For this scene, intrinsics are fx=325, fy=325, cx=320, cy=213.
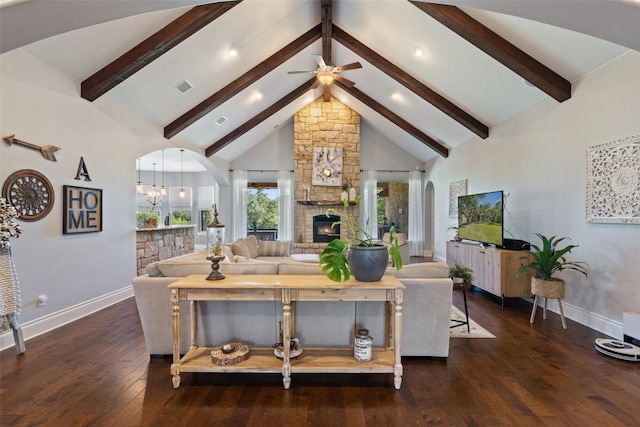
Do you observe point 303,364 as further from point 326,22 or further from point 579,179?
point 326,22

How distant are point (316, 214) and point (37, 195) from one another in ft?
21.0

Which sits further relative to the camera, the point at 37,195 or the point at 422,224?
the point at 422,224

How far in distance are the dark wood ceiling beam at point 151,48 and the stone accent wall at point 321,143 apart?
520 centimetres

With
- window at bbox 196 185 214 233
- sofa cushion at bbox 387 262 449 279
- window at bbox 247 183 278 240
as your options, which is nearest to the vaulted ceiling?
sofa cushion at bbox 387 262 449 279

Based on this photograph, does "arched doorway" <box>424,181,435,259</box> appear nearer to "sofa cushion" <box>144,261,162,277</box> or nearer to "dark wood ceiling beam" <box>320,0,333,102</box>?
"dark wood ceiling beam" <box>320,0,333,102</box>

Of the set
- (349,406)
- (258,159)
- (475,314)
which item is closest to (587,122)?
(475,314)

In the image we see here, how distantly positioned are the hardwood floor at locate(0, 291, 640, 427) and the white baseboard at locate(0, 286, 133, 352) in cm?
17

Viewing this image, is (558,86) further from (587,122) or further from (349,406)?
(349,406)

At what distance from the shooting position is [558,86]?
13.0 ft

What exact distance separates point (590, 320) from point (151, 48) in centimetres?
593

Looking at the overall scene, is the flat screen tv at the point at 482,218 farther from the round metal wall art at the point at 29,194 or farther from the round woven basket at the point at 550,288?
the round metal wall art at the point at 29,194

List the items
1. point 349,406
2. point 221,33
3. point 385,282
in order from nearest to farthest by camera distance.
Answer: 1. point 349,406
2. point 385,282
3. point 221,33

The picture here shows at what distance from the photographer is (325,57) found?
638 centimetres

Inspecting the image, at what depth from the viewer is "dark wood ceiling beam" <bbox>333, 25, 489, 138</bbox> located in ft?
18.5
